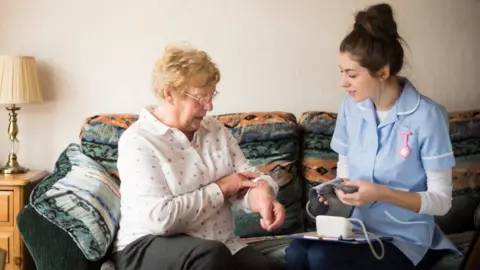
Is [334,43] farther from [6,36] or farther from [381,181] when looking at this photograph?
[6,36]

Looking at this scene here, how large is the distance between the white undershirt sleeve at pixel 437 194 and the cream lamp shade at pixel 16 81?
1.69m

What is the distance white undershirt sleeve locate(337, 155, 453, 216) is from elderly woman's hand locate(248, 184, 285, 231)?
1.53ft

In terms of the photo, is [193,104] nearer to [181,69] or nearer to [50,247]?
[181,69]

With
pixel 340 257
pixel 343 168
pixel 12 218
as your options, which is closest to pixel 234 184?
pixel 340 257

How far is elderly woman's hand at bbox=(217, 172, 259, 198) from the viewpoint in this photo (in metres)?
1.90

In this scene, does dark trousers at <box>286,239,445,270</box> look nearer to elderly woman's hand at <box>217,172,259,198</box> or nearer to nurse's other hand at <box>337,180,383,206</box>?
nurse's other hand at <box>337,180,383,206</box>

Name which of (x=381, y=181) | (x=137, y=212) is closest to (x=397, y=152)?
(x=381, y=181)

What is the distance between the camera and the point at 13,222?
8.29 feet

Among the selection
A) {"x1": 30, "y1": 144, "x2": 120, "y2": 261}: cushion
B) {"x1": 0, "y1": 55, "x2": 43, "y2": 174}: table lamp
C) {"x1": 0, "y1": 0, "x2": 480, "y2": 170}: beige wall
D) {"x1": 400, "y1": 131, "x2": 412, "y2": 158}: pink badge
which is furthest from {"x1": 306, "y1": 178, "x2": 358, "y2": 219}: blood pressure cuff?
{"x1": 0, "y1": 55, "x2": 43, "y2": 174}: table lamp

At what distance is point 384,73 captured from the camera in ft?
6.68

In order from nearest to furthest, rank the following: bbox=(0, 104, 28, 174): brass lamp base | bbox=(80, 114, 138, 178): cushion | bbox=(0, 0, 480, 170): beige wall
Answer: bbox=(80, 114, 138, 178): cushion, bbox=(0, 104, 28, 174): brass lamp base, bbox=(0, 0, 480, 170): beige wall

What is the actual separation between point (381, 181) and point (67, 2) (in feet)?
5.54

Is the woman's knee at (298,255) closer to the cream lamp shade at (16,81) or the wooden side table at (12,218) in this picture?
the wooden side table at (12,218)

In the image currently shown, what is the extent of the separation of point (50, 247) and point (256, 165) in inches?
39.6
